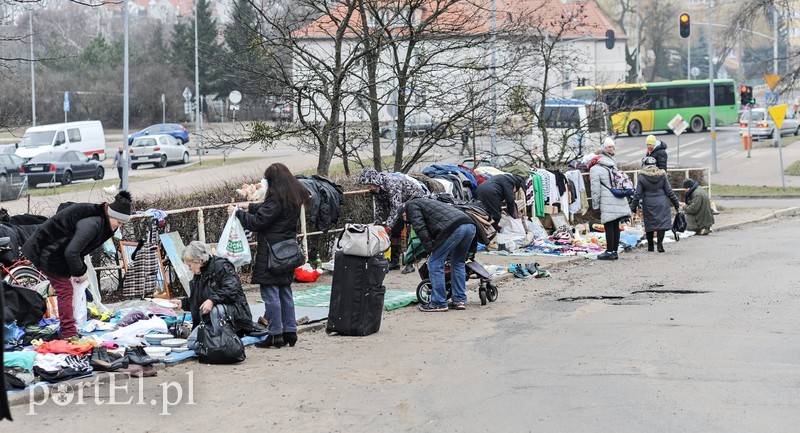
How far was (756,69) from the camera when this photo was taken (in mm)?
40156

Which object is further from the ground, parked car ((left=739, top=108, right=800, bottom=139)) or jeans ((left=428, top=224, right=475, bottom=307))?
parked car ((left=739, top=108, right=800, bottom=139))

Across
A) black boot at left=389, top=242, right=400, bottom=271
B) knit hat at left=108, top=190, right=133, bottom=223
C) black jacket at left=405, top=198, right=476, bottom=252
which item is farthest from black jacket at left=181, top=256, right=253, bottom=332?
black boot at left=389, top=242, right=400, bottom=271

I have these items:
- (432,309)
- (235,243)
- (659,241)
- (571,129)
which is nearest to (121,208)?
(235,243)

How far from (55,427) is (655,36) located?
100637 mm

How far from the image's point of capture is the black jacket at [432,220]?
12.3 m

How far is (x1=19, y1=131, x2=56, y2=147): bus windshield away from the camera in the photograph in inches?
1848

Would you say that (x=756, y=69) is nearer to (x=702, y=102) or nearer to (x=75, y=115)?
(x=702, y=102)

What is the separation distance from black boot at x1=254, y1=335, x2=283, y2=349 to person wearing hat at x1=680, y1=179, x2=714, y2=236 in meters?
13.7

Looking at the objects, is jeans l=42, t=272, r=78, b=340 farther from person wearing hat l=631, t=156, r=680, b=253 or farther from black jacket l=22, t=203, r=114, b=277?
person wearing hat l=631, t=156, r=680, b=253

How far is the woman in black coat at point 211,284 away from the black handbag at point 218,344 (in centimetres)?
16

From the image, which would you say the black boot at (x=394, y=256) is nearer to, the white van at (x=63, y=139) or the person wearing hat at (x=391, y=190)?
the person wearing hat at (x=391, y=190)

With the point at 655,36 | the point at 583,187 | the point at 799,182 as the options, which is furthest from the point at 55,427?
the point at 655,36

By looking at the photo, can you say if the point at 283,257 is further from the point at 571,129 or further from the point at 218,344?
the point at 571,129

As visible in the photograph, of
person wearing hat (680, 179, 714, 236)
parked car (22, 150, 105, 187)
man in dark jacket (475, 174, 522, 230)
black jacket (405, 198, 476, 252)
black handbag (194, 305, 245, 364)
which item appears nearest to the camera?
black handbag (194, 305, 245, 364)
